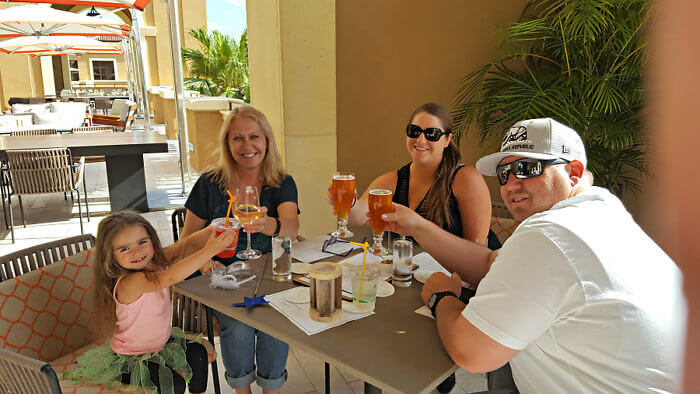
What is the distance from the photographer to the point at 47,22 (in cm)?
794

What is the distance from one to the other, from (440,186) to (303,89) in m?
1.93

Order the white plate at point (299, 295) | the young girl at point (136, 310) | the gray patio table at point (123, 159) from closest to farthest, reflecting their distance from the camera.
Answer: the white plate at point (299, 295) < the young girl at point (136, 310) < the gray patio table at point (123, 159)

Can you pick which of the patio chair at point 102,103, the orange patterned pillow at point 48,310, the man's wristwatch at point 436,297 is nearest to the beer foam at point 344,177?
the man's wristwatch at point 436,297

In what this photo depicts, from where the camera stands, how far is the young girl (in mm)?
1857

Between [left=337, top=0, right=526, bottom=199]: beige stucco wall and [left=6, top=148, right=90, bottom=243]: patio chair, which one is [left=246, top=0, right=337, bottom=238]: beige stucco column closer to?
[left=337, top=0, right=526, bottom=199]: beige stucco wall

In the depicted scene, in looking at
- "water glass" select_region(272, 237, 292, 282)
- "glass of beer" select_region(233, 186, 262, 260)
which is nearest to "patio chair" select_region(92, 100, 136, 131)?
"glass of beer" select_region(233, 186, 262, 260)

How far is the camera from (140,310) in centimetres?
192

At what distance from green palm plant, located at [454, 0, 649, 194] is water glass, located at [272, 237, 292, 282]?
2.05 metres

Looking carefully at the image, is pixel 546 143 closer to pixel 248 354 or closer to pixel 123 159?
pixel 248 354

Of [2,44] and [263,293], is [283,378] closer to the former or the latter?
[263,293]

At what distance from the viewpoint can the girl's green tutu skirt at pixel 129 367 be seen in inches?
72.3

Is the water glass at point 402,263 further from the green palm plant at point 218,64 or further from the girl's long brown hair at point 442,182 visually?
the green palm plant at point 218,64

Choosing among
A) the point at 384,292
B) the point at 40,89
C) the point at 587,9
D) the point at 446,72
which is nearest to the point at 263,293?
the point at 384,292

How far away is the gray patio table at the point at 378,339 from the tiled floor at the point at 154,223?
71 cm
